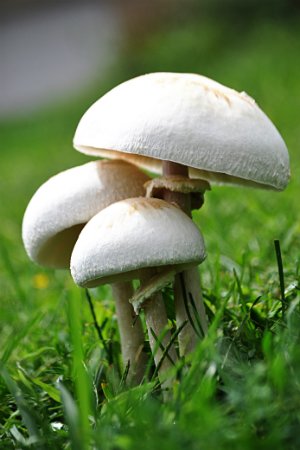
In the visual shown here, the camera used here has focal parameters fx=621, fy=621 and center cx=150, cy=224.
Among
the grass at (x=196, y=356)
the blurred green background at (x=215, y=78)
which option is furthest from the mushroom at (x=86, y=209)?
the blurred green background at (x=215, y=78)

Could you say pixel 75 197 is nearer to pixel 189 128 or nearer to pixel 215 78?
pixel 189 128

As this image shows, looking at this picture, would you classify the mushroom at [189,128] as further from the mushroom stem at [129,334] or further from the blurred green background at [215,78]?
the blurred green background at [215,78]

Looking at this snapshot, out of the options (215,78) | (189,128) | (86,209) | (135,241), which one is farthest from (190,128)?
(215,78)

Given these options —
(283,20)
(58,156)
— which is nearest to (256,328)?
(58,156)

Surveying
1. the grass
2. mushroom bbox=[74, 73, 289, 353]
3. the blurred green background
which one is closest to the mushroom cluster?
mushroom bbox=[74, 73, 289, 353]

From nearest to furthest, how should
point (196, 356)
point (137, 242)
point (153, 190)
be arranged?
point (196, 356) → point (137, 242) → point (153, 190)

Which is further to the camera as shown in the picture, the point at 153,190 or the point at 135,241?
the point at 153,190

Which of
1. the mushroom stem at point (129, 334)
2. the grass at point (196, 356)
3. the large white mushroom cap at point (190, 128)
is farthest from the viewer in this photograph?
the mushroom stem at point (129, 334)
